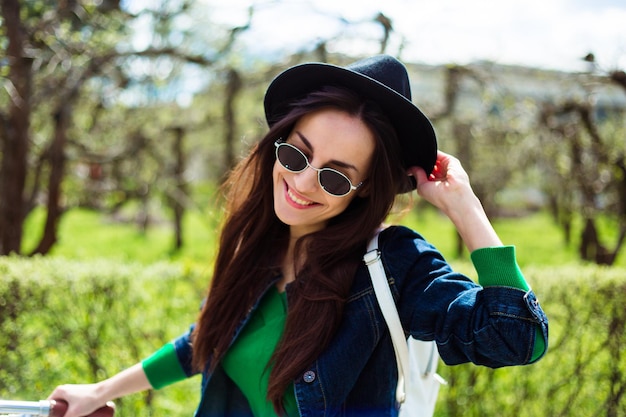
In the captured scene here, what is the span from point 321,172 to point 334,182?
4 centimetres

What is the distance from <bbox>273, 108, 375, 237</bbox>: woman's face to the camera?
1614mm

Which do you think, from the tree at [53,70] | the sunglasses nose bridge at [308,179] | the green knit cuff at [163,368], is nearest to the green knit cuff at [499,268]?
the sunglasses nose bridge at [308,179]

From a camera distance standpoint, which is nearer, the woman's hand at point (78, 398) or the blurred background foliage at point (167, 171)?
the woman's hand at point (78, 398)

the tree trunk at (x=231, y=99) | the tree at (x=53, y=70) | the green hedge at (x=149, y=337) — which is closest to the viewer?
the green hedge at (x=149, y=337)

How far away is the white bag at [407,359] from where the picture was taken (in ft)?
5.01

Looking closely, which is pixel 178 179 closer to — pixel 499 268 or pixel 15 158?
pixel 15 158

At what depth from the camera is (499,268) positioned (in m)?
1.41

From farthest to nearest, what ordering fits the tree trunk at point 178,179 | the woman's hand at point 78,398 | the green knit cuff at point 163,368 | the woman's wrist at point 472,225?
the tree trunk at point 178,179, the green knit cuff at point 163,368, the woman's hand at point 78,398, the woman's wrist at point 472,225

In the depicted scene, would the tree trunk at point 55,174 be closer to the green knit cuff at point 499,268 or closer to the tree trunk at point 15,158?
the tree trunk at point 15,158

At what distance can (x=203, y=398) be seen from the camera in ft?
5.96

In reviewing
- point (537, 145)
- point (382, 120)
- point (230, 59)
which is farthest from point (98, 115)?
point (382, 120)

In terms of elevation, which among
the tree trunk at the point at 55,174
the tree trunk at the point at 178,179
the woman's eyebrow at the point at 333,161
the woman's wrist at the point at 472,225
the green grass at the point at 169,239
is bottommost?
the green grass at the point at 169,239

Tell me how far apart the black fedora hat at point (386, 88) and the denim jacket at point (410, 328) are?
0.75 feet

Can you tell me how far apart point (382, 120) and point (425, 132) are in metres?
0.12
